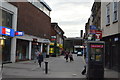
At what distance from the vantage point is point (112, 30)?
56.9 ft

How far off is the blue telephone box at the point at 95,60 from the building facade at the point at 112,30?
469 centimetres

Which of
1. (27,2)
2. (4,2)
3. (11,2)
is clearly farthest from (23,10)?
(4,2)

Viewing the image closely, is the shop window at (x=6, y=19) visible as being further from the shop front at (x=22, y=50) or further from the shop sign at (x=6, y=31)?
the shop front at (x=22, y=50)

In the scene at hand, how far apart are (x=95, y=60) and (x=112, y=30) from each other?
21.2 feet

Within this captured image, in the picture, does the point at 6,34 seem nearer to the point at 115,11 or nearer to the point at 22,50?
the point at 22,50

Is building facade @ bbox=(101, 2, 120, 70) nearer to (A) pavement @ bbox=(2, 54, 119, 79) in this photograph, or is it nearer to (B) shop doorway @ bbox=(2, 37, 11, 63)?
(A) pavement @ bbox=(2, 54, 119, 79)

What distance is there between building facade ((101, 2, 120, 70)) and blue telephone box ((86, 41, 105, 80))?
469cm

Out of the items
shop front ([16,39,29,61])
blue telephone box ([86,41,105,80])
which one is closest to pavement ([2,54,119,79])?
blue telephone box ([86,41,105,80])

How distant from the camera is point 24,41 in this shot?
29516mm

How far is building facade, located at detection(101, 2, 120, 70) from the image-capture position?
53.9 ft

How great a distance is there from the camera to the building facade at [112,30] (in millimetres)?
16422

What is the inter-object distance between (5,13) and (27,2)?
807 cm

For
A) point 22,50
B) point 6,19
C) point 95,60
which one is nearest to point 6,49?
point 6,19

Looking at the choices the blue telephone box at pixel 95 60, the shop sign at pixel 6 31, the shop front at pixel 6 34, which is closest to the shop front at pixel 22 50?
the shop front at pixel 6 34
